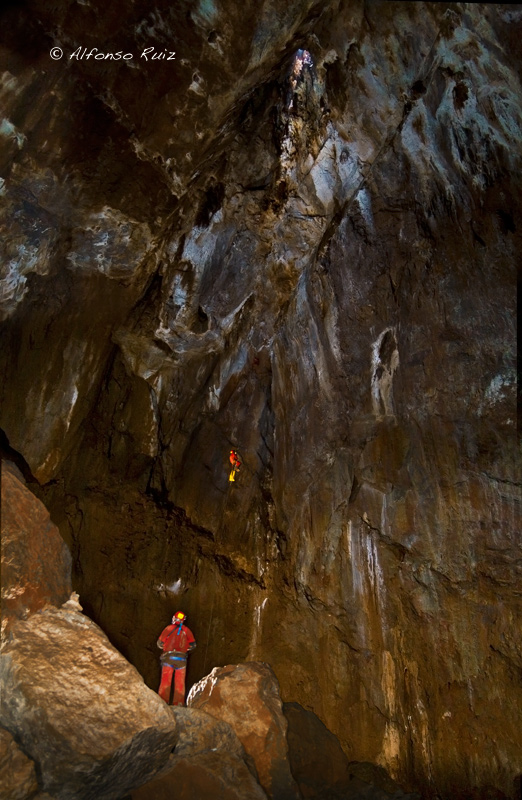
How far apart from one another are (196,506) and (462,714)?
4411mm

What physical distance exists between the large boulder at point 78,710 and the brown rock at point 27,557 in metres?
0.13

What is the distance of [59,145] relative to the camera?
6.18 meters

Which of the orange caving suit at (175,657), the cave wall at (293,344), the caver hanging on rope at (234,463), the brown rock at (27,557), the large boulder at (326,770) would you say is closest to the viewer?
the brown rock at (27,557)

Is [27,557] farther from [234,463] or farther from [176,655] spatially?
[234,463]

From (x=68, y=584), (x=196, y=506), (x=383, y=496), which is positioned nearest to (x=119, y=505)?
(x=196, y=506)


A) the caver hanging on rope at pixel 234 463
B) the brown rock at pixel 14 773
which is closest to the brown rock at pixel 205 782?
the brown rock at pixel 14 773

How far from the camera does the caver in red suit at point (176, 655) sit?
23.5 ft

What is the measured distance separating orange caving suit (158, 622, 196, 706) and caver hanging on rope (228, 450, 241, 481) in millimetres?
2319

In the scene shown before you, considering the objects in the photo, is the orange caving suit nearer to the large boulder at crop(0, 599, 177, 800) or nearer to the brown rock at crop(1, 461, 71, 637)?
the large boulder at crop(0, 599, 177, 800)

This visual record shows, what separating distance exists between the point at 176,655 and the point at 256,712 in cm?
160

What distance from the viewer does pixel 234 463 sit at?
893 cm

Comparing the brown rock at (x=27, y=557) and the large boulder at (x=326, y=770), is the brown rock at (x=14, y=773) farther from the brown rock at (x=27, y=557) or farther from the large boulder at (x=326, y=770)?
the large boulder at (x=326, y=770)

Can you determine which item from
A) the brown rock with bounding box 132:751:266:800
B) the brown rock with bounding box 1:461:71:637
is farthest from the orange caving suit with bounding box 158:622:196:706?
Answer: the brown rock with bounding box 1:461:71:637

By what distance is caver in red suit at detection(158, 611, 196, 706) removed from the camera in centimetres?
716
